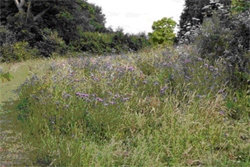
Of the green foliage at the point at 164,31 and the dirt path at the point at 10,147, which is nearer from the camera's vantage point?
the dirt path at the point at 10,147

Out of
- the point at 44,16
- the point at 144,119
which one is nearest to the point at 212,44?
the point at 144,119

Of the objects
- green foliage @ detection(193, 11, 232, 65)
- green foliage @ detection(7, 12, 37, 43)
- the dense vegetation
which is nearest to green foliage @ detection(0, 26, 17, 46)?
green foliage @ detection(7, 12, 37, 43)

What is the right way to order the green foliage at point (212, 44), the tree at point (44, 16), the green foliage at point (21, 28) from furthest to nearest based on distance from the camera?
the tree at point (44, 16) → the green foliage at point (21, 28) → the green foliage at point (212, 44)

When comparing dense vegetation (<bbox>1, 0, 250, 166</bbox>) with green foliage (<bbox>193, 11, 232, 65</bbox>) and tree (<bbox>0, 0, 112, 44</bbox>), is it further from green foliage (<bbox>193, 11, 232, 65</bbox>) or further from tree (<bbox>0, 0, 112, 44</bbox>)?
tree (<bbox>0, 0, 112, 44</bbox>)

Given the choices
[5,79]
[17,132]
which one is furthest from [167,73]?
[5,79]

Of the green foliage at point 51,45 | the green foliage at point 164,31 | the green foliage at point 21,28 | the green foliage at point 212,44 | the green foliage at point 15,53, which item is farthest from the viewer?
the green foliage at point 164,31

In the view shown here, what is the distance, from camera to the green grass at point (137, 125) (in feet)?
11.2

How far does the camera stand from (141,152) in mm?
3463

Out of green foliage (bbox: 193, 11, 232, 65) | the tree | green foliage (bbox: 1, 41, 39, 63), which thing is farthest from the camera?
the tree

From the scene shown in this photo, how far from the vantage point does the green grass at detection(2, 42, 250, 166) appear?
3.42 metres

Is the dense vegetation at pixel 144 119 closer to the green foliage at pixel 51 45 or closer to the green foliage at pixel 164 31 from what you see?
the green foliage at pixel 51 45

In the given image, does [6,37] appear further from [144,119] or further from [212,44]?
[144,119]

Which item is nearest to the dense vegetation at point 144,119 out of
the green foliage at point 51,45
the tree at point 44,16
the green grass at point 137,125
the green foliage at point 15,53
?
the green grass at point 137,125

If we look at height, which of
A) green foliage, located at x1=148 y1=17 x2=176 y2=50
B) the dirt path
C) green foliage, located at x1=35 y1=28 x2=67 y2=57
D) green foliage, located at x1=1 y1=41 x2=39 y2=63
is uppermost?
green foliage, located at x1=148 y1=17 x2=176 y2=50
